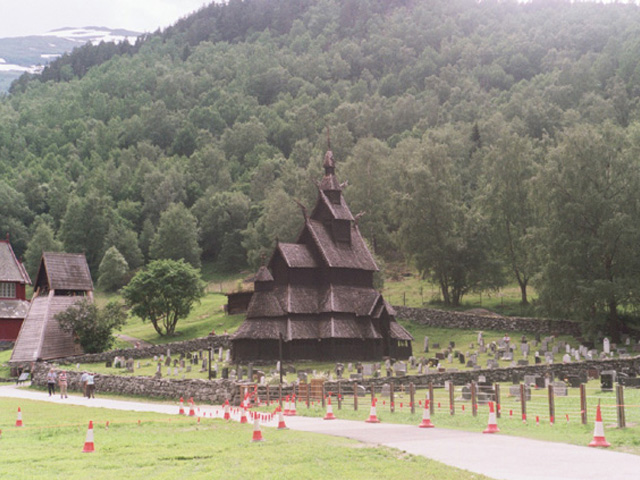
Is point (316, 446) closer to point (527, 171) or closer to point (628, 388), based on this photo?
point (628, 388)

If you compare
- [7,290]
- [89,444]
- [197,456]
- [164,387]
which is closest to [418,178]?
[7,290]

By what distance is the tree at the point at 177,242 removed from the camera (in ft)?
380

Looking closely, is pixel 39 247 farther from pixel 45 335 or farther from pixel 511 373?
pixel 511 373

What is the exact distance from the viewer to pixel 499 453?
51.4 ft

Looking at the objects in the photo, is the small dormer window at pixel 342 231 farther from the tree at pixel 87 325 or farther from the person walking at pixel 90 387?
the person walking at pixel 90 387

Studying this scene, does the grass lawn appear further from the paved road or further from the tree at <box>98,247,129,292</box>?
the tree at <box>98,247,129,292</box>

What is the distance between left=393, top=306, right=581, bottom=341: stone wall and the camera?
60719 millimetres

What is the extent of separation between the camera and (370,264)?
2502 inches

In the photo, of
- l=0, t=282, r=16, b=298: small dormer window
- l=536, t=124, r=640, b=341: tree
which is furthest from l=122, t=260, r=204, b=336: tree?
l=536, t=124, r=640, b=341: tree

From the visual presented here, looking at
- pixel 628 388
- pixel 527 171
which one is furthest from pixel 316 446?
pixel 527 171

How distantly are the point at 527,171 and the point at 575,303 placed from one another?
2397 centimetres

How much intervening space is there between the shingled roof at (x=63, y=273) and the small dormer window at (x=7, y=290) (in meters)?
8.38

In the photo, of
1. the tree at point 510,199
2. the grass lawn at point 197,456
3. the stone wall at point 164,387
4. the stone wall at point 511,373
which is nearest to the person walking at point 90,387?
the stone wall at point 164,387

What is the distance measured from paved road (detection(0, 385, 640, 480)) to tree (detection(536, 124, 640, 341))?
121 ft
